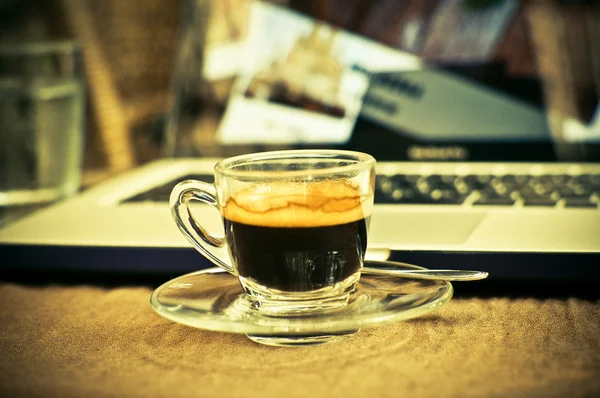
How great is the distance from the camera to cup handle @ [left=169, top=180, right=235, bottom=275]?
0.38 m

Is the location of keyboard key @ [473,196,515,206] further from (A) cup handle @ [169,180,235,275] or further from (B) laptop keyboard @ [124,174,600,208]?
(A) cup handle @ [169,180,235,275]

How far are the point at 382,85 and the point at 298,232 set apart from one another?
0.39m

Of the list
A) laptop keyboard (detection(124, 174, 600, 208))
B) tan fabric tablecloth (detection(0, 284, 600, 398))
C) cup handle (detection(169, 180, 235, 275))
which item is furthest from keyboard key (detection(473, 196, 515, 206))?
cup handle (detection(169, 180, 235, 275))

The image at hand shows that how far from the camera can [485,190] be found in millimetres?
528

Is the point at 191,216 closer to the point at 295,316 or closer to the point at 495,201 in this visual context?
the point at 295,316

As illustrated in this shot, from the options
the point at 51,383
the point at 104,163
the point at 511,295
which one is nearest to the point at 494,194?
the point at 511,295

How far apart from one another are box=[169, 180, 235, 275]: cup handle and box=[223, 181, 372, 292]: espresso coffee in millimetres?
26

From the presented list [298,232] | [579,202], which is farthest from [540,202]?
[298,232]

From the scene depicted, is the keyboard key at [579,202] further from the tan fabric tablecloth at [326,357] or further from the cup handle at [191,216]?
the cup handle at [191,216]

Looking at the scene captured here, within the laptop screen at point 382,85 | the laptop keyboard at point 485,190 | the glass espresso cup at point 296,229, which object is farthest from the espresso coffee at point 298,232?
the laptop screen at point 382,85

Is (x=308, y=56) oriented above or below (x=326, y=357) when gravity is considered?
above

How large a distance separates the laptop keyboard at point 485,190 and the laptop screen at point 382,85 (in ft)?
0.28

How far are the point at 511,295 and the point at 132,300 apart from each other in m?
0.25

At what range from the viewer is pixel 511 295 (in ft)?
1.33
